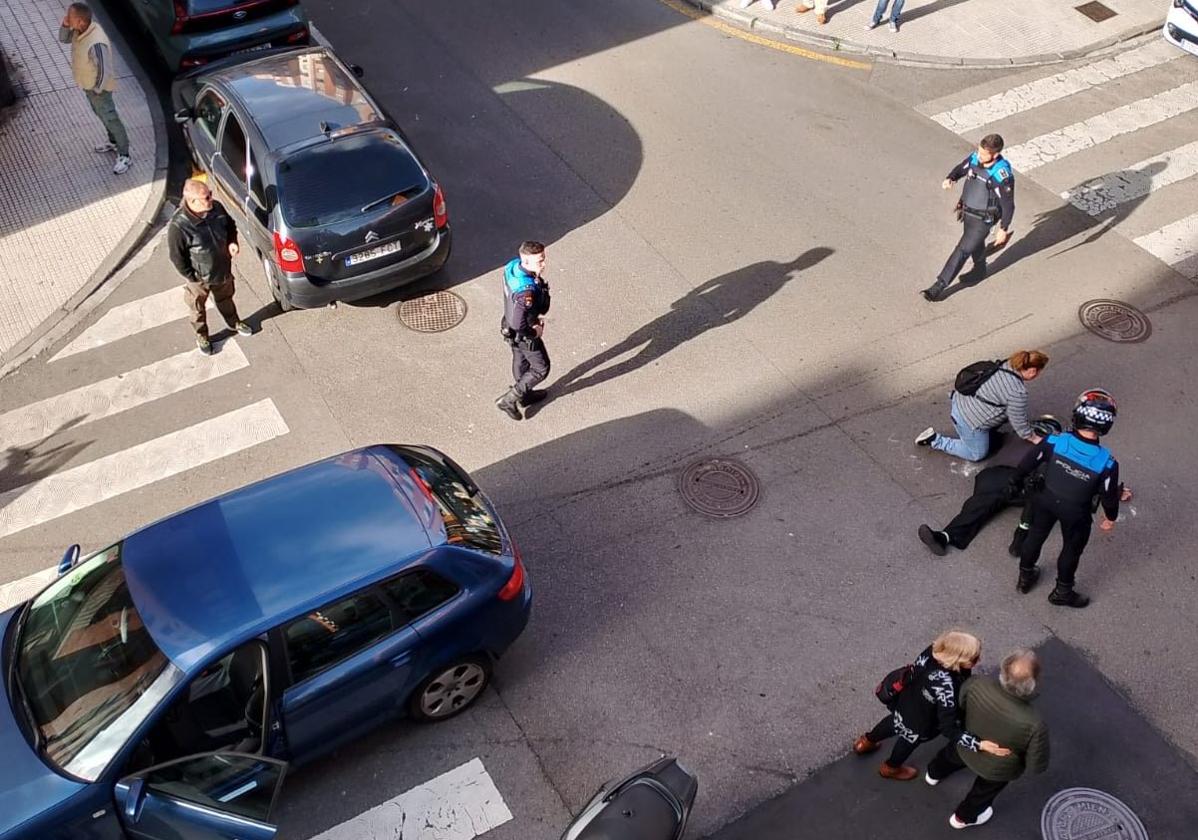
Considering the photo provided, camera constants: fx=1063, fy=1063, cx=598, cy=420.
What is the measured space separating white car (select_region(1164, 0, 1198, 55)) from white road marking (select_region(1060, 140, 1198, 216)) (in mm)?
2040

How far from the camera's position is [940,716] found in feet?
19.3

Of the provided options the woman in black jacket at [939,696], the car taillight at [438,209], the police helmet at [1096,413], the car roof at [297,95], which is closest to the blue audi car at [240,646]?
the woman in black jacket at [939,696]

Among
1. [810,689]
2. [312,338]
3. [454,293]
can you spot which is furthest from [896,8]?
[810,689]

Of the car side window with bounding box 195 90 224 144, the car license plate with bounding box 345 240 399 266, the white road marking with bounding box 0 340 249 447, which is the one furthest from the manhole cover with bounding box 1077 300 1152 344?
the car side window with bounding box 195 90 224 144

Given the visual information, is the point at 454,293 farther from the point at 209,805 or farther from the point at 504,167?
the point at 209,805

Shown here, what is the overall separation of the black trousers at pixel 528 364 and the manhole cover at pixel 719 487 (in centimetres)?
146

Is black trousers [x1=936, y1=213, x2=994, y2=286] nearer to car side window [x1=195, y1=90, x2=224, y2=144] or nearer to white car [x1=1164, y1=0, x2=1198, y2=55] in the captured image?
white car [x1=1164, y1=0, x2=1198, y2=55]

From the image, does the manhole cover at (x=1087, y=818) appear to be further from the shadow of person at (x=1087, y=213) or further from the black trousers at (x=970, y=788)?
the shadow of person at (x=1087, y=213)

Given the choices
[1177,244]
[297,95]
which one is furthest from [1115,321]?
[297,95]

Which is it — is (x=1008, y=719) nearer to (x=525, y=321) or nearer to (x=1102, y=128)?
(x=525, y=321)

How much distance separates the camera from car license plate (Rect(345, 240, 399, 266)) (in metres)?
9.54

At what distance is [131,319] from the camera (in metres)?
10.0

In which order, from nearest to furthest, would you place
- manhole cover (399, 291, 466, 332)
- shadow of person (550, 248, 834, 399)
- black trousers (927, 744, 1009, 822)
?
black trousers (927, 744, 1009, 822) → shadow of person (550, 248, 834, 399) → manhole cover (399, 291, 466, 332)

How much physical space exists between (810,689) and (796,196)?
20.6 feet
